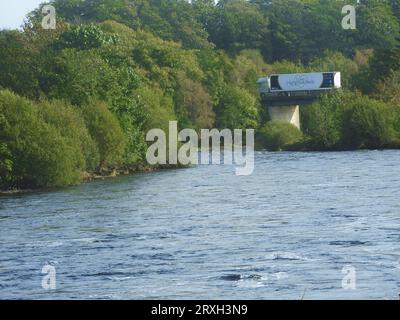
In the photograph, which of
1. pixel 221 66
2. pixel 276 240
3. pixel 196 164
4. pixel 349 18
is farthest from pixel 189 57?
pixel 276 240

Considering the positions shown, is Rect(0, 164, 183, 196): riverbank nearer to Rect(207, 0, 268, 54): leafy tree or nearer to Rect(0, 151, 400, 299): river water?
Rect(0, 151, 400, 299): river water

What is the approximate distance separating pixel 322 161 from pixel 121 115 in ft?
51.1

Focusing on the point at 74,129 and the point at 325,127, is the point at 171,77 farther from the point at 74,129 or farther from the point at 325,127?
the point at 74,129

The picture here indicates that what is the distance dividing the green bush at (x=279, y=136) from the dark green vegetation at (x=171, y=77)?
6.0 inches

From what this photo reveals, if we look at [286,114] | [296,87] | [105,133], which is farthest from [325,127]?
[105,133]

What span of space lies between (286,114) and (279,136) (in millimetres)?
19316

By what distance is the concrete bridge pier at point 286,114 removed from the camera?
129m

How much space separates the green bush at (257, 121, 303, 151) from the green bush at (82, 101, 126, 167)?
3185 centimetres

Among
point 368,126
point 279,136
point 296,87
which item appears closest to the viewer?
point 368,126

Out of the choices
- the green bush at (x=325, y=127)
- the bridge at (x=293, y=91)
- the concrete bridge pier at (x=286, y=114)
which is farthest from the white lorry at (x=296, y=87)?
the green bush at (x=325, y=127)

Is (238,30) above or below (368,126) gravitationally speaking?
above

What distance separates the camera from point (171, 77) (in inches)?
4806

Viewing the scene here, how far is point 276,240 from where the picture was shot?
40.0m

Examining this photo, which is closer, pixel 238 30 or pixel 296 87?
pixel 296 87
